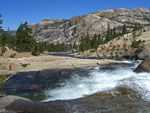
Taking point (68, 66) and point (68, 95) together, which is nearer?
point (68, 95)

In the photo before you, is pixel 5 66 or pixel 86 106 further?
pixel 5 66

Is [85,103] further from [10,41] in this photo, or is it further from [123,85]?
[10,41]

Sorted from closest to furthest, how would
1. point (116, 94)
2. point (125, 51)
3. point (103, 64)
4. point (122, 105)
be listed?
1. point (122, 105)
2. point (116, 94)
3. point (103, 64)
4. point (125, 51)

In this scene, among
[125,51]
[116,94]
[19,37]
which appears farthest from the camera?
[125,51]

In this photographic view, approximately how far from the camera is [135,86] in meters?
16.8

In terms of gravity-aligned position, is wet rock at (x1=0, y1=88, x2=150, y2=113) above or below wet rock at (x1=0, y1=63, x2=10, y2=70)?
below

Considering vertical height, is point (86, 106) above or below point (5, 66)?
below

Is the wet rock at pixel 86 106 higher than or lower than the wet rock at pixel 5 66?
lower

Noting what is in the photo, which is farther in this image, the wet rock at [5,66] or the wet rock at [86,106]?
the wet rock at [5,66]

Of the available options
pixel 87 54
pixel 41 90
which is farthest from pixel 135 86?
pixel 87 54

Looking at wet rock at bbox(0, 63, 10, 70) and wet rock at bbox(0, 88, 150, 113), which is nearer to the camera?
wet rock at bbox(0, 88, 150, 113)

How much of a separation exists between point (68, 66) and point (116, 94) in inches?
897

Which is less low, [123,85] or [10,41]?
[10,41]

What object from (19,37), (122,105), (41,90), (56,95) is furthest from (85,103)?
(19,37)
